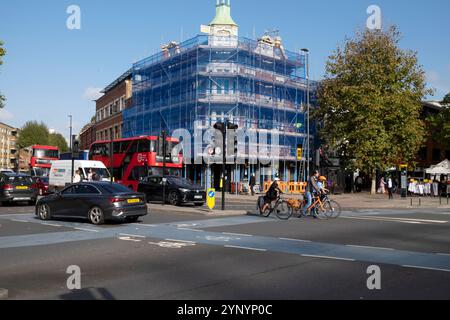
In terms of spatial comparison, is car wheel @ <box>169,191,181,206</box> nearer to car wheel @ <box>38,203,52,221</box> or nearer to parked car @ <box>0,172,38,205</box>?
parked car @ <box>0,172,38,205</box>

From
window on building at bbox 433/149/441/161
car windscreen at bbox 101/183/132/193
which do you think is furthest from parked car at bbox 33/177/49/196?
window on building at bbox 433/149/441/161

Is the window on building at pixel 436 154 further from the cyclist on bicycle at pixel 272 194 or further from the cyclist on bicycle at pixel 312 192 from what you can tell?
→ the cyclist on bicycle at pixel 272 194

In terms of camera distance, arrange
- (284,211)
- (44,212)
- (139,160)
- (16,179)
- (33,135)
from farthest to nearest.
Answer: (33,135) < (139,160) < (16,179) < (284,211) < (44,212)

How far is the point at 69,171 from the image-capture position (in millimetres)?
32969

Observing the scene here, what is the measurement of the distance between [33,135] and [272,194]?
8957 centimetres

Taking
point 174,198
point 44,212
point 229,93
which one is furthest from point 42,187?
point 44,212

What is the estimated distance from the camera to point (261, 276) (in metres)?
7.73

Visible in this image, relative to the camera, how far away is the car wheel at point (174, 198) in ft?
78.8

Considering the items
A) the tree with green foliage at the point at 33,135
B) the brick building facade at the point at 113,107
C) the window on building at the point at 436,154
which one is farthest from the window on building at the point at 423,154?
the tree with green foliage at the point at 33,135

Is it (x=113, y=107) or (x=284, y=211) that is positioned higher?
(x=113, y=107)

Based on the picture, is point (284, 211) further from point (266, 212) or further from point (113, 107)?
point (113, 107)

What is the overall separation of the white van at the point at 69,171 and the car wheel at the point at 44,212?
12815 millimetres

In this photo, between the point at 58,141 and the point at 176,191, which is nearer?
the point at 176,191
